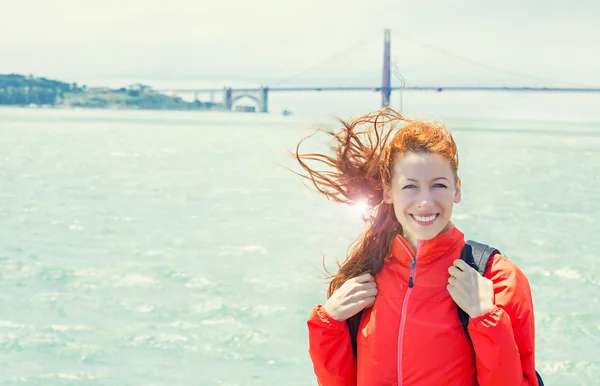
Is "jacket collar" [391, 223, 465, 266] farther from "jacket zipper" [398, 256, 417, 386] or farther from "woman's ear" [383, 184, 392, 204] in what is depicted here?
"woman's ear" [383, 184, 392, 204]

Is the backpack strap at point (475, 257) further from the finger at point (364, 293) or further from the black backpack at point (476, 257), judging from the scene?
the finger at point (364, 293)

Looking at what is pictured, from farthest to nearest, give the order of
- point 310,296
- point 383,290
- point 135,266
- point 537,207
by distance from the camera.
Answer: point 537,207, point 135,266, point 310,296, point 383,290

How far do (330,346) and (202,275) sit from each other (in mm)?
4205

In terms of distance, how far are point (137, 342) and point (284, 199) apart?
698cm

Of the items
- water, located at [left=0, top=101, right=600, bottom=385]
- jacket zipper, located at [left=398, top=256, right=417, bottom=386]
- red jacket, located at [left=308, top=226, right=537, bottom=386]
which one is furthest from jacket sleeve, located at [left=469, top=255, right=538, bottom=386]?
water, located at [left=0, top=101, right=600, bottom=385]

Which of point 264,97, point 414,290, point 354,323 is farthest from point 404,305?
point 264,97

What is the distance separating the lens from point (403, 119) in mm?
1444

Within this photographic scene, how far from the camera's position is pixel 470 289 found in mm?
1240

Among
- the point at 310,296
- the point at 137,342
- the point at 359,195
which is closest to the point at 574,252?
the point at 310,296

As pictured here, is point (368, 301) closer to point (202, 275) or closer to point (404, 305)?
point (404, 305)

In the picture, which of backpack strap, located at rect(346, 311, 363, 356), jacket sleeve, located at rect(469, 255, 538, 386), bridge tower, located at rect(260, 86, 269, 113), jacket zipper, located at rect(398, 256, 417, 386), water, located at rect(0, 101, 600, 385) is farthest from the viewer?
bridge tower, located at rect(260, 86, 269, 113)

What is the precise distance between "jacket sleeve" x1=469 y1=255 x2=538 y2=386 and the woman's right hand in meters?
0.21

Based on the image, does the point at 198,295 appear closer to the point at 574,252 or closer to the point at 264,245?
the point at 264,245

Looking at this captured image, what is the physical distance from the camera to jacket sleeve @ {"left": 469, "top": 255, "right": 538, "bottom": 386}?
1.19 m
